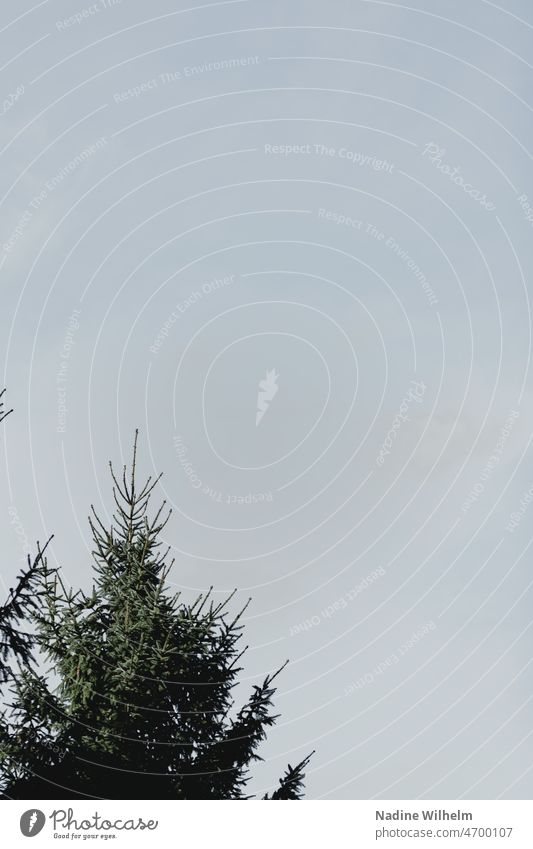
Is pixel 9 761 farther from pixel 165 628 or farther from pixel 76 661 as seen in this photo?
pixel 165 628

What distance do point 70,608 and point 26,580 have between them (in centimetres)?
566

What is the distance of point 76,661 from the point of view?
1920 centimetres

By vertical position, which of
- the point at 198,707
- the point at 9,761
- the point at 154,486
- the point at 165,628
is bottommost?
the point at 9,761

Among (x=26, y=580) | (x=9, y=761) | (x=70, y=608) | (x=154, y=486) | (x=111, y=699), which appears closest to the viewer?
(x=26, y=580)

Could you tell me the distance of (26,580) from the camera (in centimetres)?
1409

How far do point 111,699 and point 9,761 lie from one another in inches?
91.5
